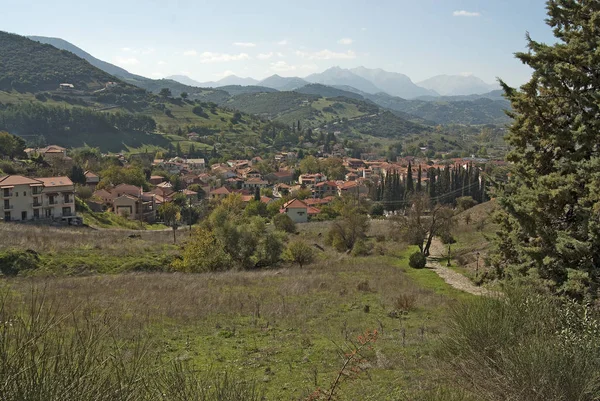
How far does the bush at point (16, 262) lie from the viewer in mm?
20594

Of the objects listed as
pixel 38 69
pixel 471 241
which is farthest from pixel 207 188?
pixel 38 69

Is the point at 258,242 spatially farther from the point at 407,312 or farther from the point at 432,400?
the point at 432,400

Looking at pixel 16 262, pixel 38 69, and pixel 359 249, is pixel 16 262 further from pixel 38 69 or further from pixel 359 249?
pixel 38 69

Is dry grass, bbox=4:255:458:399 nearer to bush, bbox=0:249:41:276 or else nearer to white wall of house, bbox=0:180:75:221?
bush, bbox=0:249:41:276

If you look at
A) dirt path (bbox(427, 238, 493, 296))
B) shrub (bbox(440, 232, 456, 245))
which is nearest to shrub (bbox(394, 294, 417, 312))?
dirt path (bbox(427, 238, 493, 296))

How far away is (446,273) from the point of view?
25344mm

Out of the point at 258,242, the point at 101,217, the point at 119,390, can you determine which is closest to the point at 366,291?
the point at 258,242

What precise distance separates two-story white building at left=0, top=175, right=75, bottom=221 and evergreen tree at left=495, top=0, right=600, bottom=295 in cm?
4136

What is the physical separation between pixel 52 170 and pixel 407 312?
179ft

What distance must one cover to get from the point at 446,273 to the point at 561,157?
14400 millimetres

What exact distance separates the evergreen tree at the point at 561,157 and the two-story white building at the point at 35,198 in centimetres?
4136

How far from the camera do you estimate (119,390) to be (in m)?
3.09

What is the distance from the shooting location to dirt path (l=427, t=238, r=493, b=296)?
812 inches

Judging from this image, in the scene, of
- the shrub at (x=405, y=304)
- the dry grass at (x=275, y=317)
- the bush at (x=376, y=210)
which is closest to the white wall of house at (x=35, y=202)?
the dry grass at (x=275, y=317)
